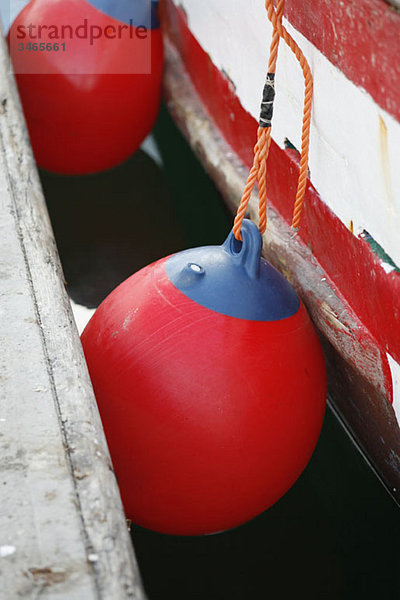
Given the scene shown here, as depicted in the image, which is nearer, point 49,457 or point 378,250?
point 49,457

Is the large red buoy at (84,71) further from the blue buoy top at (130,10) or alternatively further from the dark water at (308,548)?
A: the dark water at (308,548)

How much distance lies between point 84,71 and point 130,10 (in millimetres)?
321

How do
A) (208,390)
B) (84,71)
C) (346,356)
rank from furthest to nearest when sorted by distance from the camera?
(84,71) < (346,356) < (208,390)

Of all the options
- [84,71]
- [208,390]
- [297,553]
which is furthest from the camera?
[84,71]

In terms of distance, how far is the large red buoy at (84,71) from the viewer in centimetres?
297

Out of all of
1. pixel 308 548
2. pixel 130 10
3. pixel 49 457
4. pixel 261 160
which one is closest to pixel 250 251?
pixel 261 160

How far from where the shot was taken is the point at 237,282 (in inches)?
72.2

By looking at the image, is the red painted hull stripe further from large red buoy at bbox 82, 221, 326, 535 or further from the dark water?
the dark water

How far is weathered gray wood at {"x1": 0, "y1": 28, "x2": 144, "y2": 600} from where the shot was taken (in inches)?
51.1

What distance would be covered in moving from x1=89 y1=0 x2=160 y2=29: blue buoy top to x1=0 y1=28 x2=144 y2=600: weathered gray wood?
131cm

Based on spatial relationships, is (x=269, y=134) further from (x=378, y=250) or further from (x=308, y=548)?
(x=308, y=548)

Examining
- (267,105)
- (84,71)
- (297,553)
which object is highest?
(267,105)

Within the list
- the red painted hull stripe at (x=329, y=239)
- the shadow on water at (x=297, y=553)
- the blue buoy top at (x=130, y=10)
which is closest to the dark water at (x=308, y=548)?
the shadow on water at (x=297, y=553)

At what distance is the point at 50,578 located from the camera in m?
1.29
